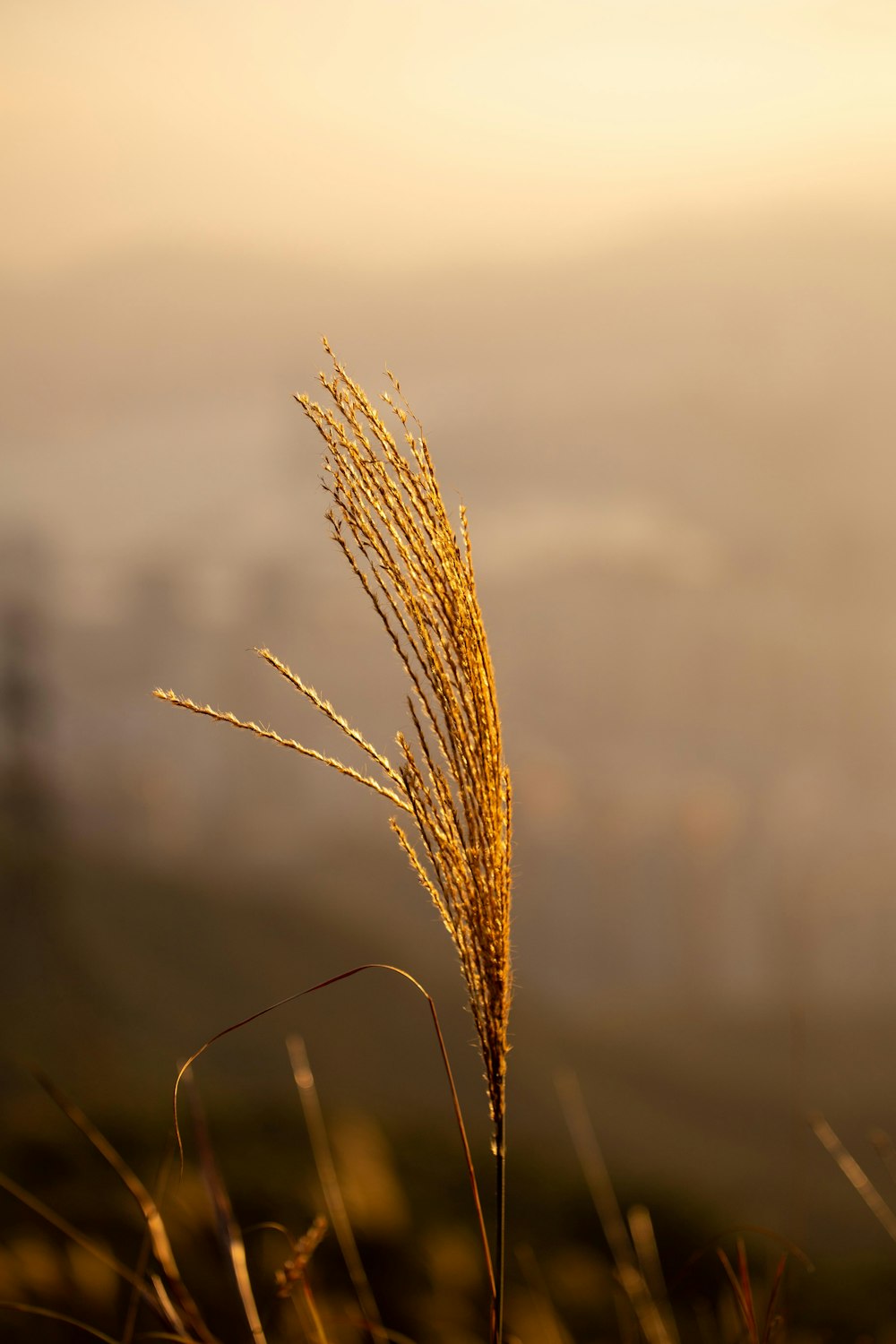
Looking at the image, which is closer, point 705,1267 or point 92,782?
point 705,1267

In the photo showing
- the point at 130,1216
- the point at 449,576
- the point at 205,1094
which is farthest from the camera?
the point at 205,1094

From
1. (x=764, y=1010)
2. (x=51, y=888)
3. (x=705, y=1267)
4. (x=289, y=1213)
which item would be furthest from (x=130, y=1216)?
(x=764, y=1010)

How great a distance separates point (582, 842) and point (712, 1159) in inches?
47.7

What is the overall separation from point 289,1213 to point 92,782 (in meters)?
1.99

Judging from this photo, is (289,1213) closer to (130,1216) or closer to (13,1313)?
(130,1216)

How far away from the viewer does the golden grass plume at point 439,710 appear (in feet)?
2.53

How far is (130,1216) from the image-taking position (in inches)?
103

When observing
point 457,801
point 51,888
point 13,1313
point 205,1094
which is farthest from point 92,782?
point 457,801

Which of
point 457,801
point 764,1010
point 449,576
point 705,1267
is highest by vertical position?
point 449,576

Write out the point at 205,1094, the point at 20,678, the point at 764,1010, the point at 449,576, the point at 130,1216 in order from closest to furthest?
1. the point at 449,576
2. the point at 130,1216
3. the point at 205,1094
4. the point at 764,1010
5. the point at 20,678

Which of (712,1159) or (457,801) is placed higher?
(457,801)

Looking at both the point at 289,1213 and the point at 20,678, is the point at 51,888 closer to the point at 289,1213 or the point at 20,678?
the point at 20,678

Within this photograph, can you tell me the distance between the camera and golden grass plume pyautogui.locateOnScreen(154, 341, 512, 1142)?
77cm

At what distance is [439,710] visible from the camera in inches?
31.0
